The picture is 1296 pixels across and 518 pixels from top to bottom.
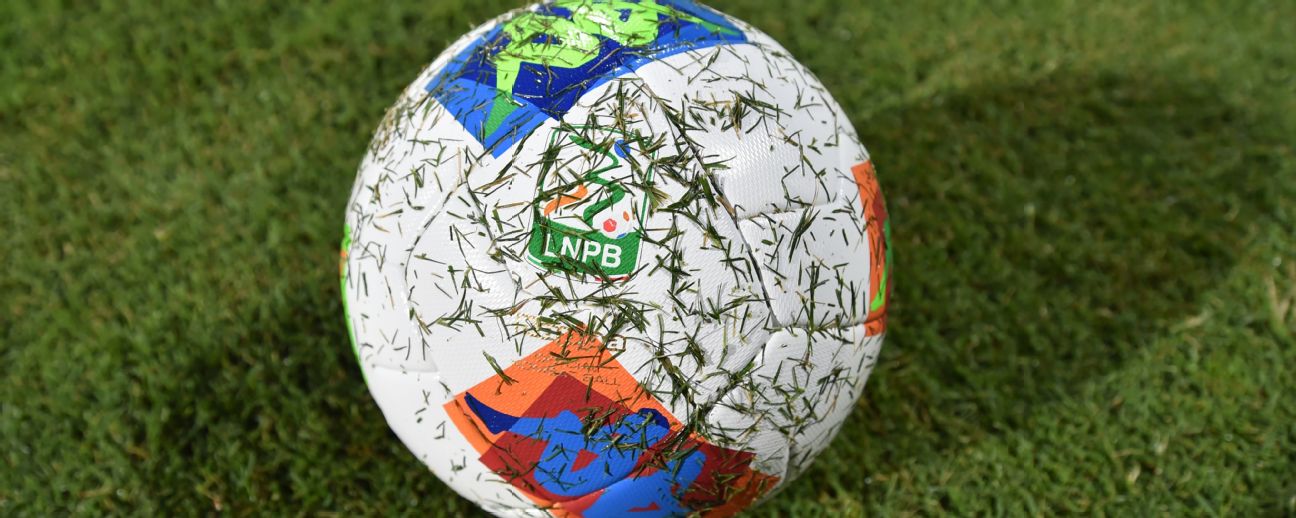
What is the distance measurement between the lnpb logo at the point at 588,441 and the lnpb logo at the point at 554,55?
0.52 meters

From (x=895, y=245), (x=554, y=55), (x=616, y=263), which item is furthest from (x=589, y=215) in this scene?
(x=895, y=245)

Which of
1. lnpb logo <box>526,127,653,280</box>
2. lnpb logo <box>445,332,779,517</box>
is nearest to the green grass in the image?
lnpb logo <box>445,332,779,517</box>

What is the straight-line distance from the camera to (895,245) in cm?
360

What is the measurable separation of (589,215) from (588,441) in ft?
1.74

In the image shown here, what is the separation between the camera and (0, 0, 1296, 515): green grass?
116 inches

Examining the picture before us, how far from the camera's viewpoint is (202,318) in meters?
3.24

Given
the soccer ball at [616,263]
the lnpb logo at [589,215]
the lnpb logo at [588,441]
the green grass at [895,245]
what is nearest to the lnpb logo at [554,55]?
the soccer ball at [616,263]

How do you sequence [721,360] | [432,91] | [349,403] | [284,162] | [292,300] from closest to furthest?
[721,360] < [432,91] < [349,403] < [292,300] < [284,162]

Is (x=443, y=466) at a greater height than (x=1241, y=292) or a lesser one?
greater

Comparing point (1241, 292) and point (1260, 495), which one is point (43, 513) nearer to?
point (1260, 495)

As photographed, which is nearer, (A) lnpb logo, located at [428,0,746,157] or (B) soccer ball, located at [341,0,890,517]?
(B) soccer ball, located at [341,0,890,517]

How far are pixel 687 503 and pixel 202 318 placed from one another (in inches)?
78.6

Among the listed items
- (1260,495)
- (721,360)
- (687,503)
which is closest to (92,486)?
(687,503)

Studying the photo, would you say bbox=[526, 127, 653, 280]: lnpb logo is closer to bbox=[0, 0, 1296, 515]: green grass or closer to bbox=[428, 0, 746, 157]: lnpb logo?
bbox=[428, 0, 746, 157]: lnpb logo
